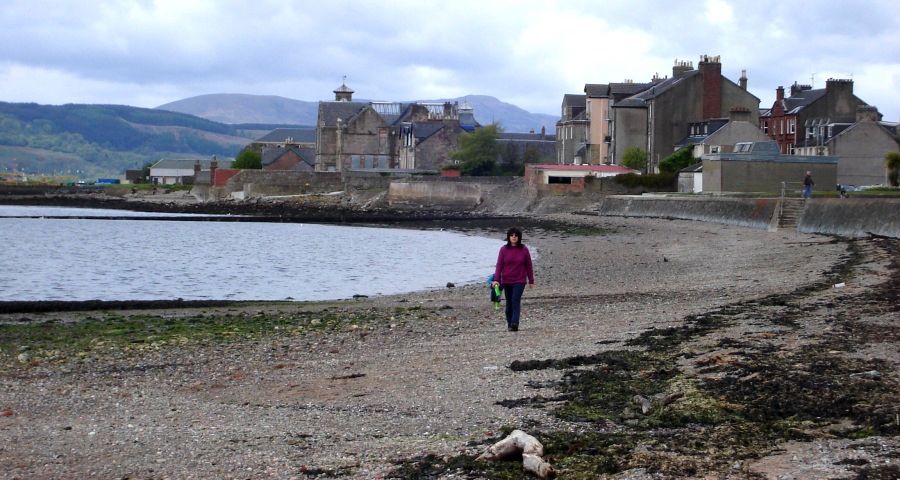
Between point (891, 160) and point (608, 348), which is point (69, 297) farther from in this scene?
point (891, 160)

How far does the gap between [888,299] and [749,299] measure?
3.42 metres

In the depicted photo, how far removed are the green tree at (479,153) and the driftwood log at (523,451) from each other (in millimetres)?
95253

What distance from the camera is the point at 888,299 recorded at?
18.5 metres

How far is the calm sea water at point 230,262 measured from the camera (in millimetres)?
34375

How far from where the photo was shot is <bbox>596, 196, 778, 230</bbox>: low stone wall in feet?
153

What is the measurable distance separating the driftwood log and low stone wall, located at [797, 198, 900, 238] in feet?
86.8

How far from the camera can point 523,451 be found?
9758 millimetres

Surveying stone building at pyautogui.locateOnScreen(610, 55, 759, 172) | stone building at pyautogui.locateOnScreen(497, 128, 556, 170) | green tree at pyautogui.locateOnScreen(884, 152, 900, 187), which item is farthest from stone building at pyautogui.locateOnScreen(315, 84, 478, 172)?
green tree at pyautogui.locateOnScreen(884, 152, 900, 187)

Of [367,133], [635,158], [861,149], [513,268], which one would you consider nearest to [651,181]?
[635,158]

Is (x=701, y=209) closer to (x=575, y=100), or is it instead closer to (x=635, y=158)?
(x=635, y=158)

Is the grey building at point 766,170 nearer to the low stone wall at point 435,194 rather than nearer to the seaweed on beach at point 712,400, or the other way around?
the low stone wall at point 435,194

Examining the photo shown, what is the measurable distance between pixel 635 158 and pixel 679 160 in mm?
8723

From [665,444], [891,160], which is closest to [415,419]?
[665,444]

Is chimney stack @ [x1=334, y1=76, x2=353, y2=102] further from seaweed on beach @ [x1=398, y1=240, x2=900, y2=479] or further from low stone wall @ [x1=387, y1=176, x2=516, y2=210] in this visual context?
seaweed on beach @ [x1=398, y1=240, x2=900, y2=479]
